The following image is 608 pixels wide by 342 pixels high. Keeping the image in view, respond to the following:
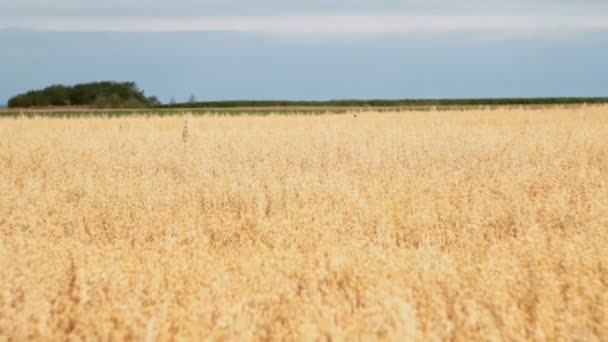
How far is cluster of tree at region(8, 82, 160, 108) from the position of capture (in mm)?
58406

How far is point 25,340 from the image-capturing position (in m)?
3.80

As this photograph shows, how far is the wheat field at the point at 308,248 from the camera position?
4.05m

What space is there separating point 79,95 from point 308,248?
57724 millimetres

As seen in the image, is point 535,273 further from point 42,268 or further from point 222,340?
point 42,268

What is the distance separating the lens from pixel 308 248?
6082mm

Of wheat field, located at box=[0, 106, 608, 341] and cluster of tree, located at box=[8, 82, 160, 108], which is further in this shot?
cluster of tree, located at box=[8, 82, 160, 108]

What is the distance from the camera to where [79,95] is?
60812 mm

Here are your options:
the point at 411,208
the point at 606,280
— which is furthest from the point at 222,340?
the point at 411,208

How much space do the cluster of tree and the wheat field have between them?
47016 mm

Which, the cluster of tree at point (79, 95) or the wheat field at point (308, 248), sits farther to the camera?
the cluster of tree at point (79, 95)

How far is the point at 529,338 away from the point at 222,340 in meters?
1.53

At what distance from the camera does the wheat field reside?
4.05 metres

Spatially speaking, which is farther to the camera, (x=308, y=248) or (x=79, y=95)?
(x=79, y=95)

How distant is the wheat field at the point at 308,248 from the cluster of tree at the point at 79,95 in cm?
4702
